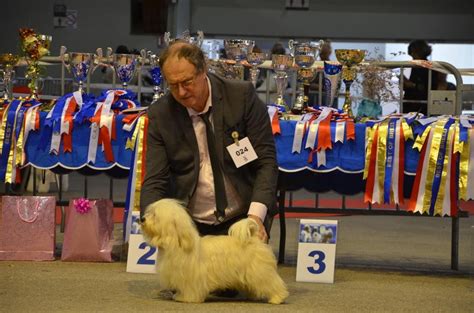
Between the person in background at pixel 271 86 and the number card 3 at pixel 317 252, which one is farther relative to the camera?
the person in background at pixel 271 86

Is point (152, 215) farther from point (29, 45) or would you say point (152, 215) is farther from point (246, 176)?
point (29, 45)

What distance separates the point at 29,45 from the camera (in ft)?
16.6

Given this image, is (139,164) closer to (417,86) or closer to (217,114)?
(217,114)

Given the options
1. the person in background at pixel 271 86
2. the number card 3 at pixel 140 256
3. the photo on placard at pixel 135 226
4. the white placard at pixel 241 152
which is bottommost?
the number card 3 at pixel 140 256

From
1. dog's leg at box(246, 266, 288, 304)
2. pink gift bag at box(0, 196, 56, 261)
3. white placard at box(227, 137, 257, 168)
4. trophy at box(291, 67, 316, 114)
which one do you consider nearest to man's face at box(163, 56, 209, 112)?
white placard at box(227, 137, 257, 168)

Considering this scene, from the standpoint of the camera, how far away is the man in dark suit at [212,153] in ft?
12.3

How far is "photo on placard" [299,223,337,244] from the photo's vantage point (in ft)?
14.4

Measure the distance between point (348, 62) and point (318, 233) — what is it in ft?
2.72

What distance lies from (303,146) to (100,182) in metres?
5.91

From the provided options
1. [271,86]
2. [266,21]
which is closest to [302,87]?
[271,86]

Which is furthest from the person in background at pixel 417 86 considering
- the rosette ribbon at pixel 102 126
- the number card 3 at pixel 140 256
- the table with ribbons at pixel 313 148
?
the number card 3 at pixel 140 256

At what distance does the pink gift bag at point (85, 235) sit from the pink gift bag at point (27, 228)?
0.26 ft

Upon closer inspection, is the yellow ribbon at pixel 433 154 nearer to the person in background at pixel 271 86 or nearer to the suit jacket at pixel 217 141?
the suit jacket at pixel 217 141

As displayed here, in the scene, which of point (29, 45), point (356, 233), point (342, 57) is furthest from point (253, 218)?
point (356, 233)
